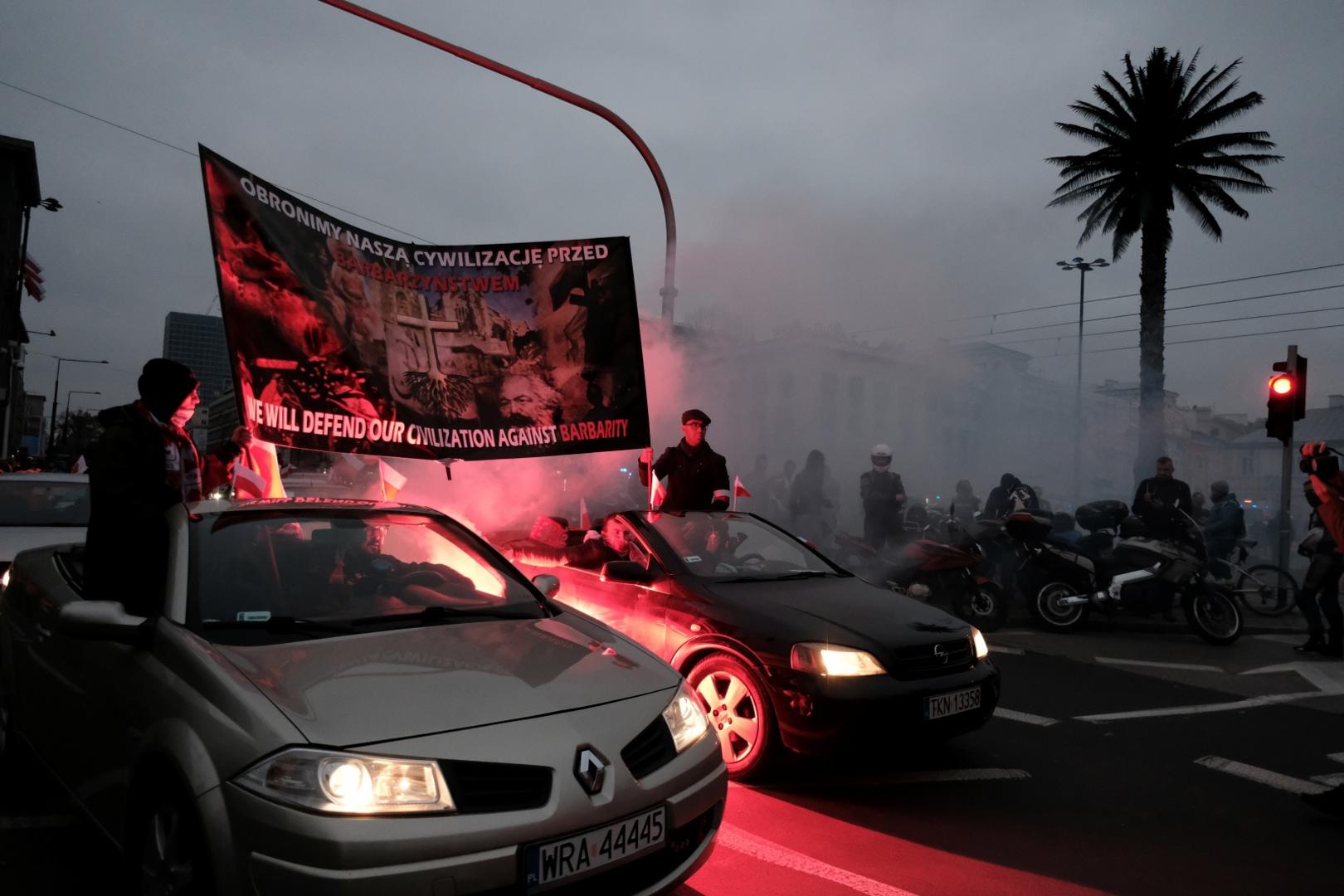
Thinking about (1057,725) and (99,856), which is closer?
(99,856)

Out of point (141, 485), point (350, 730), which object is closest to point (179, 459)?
point (141, 485)

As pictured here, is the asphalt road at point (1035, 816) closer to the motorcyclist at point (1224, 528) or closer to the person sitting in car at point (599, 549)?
the person sitting in car at point (599, 549)

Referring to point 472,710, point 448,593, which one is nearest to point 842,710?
point 448,593

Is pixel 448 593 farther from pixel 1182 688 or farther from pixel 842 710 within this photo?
pixel 1182 688

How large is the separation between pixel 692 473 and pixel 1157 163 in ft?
55.3

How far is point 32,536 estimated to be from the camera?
6.84 m

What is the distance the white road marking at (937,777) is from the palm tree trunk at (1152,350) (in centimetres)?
1566

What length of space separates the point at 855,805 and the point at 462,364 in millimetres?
3904

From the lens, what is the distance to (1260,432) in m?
57.2

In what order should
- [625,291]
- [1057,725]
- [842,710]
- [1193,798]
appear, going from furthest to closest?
[625,291], [1057,725], [1193,798], [842,710]

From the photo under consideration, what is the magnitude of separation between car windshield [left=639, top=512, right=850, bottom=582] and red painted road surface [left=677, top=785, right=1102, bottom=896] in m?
1.53

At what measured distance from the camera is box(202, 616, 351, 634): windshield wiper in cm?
289

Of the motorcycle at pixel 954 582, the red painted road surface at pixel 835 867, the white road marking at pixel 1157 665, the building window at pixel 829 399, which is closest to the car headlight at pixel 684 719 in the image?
the red painted road surface at pixel 835 867

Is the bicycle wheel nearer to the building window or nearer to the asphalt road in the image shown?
the asphalt road
